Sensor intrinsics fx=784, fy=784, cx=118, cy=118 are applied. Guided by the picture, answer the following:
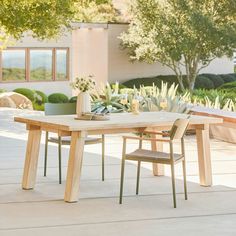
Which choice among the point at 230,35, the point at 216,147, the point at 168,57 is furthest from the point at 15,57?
the point at 216,147

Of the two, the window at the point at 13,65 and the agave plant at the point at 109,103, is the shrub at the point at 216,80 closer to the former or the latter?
the window at the point at 13,65

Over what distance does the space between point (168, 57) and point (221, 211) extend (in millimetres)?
19297

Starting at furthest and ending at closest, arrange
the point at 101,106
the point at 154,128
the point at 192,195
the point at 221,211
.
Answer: the point at 101,106 → the point at 154,128 → the point at 192,195 → the point at 221,211

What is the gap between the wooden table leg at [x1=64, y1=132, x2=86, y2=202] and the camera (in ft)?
23.3

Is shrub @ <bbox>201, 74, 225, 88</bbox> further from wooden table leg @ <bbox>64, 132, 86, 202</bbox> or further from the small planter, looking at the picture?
wooden table leg @ <bbox>64, 132, 86, 202</bbox>

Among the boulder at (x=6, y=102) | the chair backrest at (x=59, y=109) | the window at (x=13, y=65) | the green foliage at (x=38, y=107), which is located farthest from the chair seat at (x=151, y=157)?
the window at (x=13, y=65)

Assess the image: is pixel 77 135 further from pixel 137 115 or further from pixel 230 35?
pixel 230 35

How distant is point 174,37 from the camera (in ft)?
82.1

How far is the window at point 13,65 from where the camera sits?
1047 inches

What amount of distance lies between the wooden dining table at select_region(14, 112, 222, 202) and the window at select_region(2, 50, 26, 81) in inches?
734

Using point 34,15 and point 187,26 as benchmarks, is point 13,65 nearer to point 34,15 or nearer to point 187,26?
point 187,26

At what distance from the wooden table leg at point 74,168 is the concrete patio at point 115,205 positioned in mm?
97

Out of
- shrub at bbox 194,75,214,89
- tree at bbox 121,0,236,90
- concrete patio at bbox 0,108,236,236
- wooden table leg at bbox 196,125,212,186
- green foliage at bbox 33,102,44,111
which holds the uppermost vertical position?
tree at bbox 121,0,236,90

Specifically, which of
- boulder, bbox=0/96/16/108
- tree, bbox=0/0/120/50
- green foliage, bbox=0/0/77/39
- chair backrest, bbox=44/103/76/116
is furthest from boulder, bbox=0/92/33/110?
chair backrest, bbox=44/103/76/116
